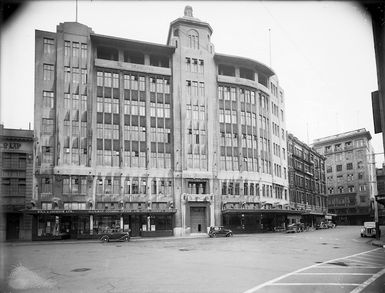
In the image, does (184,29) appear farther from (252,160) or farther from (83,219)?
(83,219)

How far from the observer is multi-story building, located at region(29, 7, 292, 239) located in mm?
50125

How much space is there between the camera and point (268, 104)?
67438mm

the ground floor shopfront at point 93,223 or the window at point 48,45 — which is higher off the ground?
the window at point 48,45

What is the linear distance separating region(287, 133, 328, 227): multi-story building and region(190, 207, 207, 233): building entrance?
2122 cm

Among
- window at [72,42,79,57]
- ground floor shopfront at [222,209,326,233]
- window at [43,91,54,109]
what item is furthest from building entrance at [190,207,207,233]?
window at [72,42,79,57]

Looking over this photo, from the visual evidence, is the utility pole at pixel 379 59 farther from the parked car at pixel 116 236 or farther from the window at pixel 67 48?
the window at pixel 67 48

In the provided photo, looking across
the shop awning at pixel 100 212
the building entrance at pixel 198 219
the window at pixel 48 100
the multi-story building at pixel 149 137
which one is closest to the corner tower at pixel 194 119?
the building entrance at pixel 198 219

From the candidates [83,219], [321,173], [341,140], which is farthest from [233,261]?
[341,140]

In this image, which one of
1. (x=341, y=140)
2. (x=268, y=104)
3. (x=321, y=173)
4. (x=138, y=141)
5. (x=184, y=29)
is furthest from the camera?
(x=341, y=140)

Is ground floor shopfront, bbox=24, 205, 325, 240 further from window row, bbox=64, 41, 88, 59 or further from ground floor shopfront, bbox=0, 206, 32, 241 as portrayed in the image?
window row, bbox=64, 41, 88, 59

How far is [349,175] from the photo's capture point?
107938mm

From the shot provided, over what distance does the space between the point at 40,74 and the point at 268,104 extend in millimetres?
38572

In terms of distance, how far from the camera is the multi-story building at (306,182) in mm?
76062

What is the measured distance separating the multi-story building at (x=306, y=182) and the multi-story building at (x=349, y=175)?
930 centimetres
